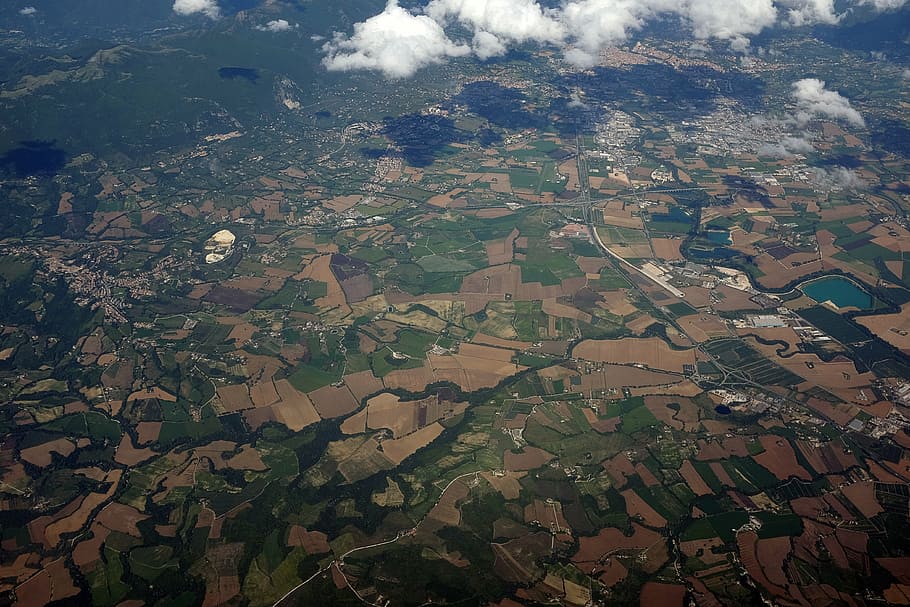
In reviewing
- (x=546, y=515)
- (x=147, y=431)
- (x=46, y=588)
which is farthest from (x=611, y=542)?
(x=147, y=431)

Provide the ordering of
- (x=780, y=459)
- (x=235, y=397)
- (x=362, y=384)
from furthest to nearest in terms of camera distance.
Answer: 1. (x=362, y=384)
2. (x=235, y=397)
3. (x=780, y=459)

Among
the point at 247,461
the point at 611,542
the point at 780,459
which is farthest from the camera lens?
the point at 247,461

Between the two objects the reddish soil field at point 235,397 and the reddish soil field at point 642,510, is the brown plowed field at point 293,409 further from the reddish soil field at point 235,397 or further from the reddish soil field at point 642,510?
the reddish soil field at point 642,510

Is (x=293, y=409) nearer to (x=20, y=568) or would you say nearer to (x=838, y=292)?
(x=20, y=568)

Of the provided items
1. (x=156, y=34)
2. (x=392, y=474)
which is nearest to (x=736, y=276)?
(x=392, y=474)

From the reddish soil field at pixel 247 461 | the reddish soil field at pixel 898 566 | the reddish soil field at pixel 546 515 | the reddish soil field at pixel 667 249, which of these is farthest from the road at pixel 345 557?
the reddish soil field at pixel 667 249

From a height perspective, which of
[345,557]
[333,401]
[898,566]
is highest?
[898,566]

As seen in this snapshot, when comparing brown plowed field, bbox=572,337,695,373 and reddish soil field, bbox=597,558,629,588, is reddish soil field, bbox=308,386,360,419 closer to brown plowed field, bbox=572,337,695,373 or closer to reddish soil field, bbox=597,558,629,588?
brown plowed field, bbox=572,337,695,373

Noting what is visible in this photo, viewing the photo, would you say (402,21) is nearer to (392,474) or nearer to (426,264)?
(426,264)
